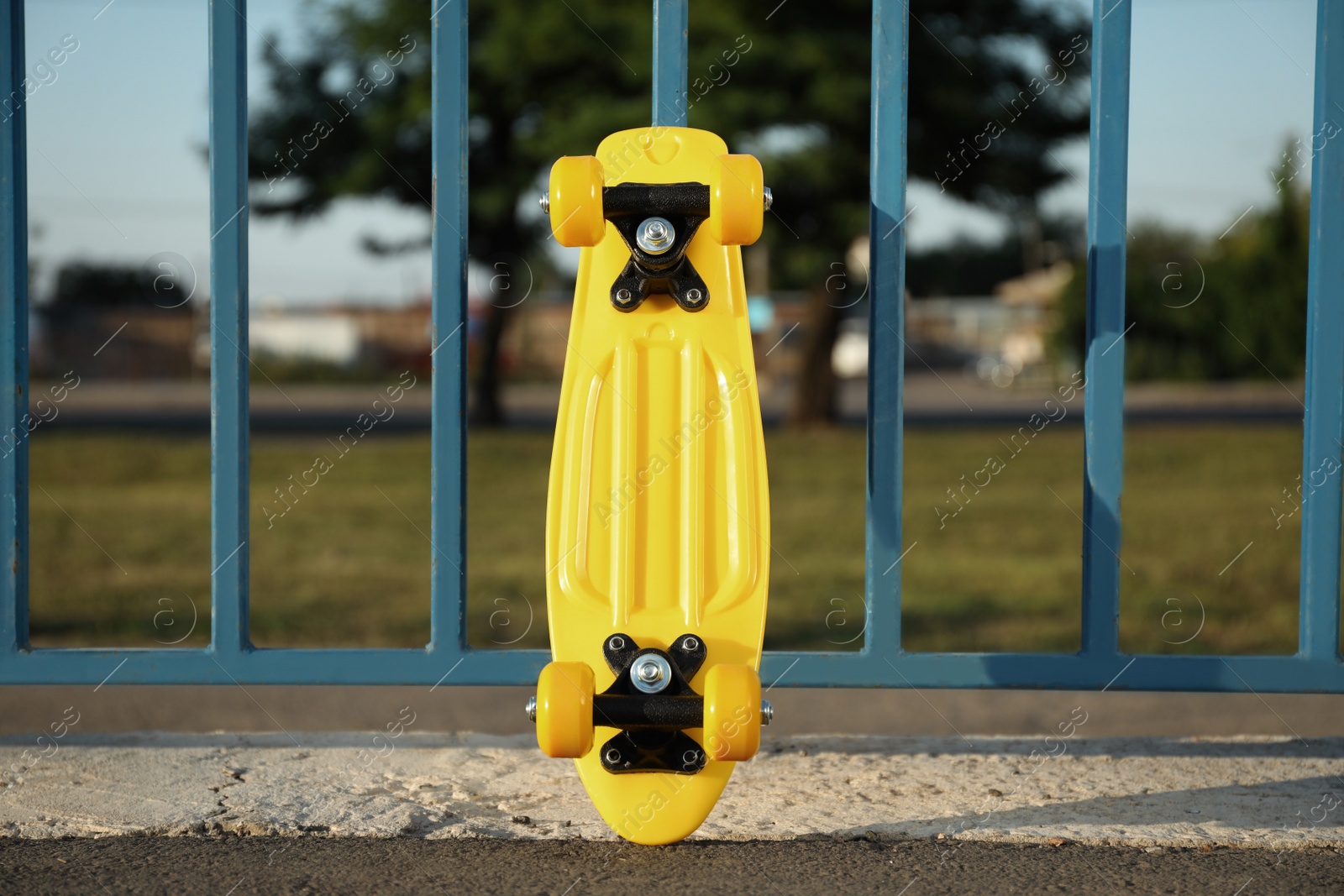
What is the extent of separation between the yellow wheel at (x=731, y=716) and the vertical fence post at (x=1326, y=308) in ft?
3.59

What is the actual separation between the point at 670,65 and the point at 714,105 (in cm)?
1015

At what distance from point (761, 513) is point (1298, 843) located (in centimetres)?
96

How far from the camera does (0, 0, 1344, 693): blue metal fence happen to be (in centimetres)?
209

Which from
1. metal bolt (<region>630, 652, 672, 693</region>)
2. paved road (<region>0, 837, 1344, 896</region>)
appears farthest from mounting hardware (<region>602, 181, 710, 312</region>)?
paved road (<region>0, 837, 1344, 896</region>)

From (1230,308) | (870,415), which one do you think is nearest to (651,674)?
(870,415)

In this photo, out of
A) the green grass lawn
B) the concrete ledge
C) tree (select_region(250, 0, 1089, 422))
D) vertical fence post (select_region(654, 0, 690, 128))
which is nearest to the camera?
the concrete ledge

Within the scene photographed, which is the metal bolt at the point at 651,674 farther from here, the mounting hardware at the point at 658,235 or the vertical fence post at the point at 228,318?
the vertical fence post at the point at 228,318

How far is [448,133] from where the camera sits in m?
2.14

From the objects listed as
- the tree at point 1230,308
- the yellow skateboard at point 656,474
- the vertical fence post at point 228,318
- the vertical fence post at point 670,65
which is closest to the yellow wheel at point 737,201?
the yellow skateboard at point 656,474

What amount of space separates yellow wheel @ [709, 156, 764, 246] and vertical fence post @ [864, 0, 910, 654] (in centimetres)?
37

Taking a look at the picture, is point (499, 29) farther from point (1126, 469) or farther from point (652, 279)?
point (652, 279)

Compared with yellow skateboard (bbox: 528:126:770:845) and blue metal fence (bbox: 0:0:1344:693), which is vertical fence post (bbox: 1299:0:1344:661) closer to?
blue metal fence (bbox: 0:0:1344:693)

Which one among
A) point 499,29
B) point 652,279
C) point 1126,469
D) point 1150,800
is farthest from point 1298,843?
point 499,29

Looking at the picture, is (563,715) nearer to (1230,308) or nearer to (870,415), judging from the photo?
(870,415)
